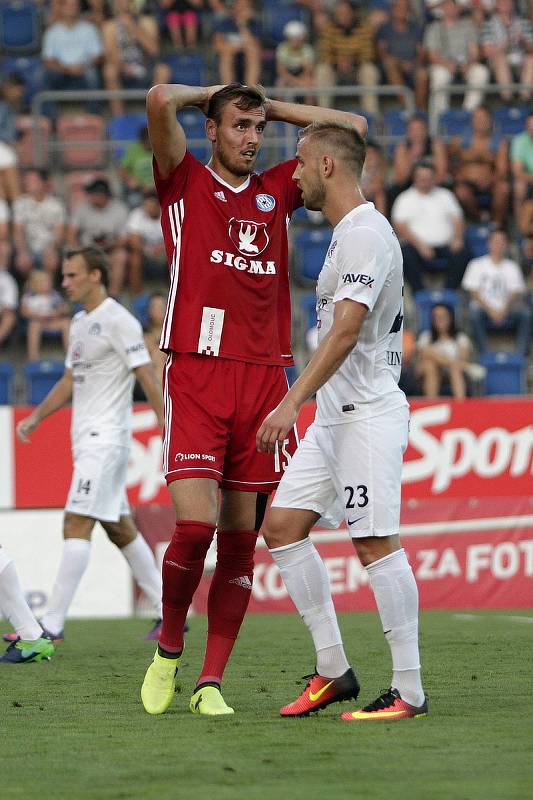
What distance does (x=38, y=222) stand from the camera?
16.3 meters

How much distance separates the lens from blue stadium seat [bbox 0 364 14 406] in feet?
49.9

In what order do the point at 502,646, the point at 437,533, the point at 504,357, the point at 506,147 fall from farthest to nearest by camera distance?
the point at 506,147 < the point at 504,357 < the point at 437,533 < the point at 502,646

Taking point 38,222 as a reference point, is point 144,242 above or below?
below

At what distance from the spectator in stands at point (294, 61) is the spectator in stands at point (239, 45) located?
0.28 m

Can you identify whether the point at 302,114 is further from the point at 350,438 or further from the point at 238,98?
the point at 350,438

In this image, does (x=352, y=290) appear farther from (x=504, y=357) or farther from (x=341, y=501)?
(x=504, y=357)

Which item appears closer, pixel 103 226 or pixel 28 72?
pixel 103 226

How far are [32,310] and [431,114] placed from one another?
19.5 ft

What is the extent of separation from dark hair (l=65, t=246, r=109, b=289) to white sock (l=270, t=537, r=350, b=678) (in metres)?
4.41

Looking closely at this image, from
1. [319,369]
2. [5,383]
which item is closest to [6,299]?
[5,383]

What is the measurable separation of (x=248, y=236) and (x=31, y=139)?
12021mm

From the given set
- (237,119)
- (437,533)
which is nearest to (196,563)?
(237,119)

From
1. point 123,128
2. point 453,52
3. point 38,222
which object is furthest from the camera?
point 453,52

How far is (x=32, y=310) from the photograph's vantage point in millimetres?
Answer: 15594
